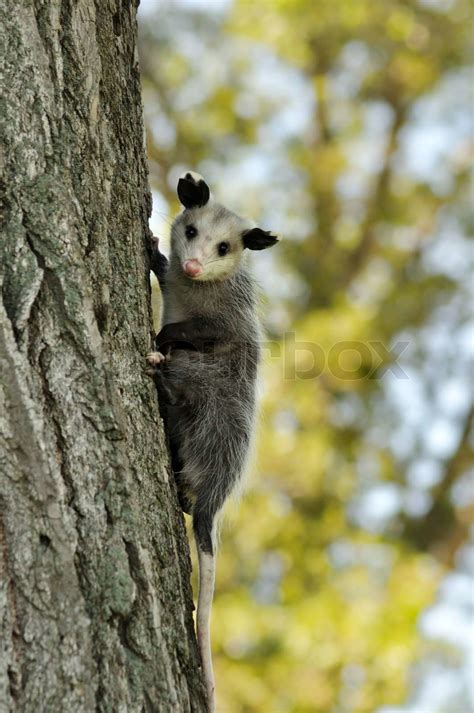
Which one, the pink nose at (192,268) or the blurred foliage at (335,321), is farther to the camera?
the blurred foliage at (335,321)

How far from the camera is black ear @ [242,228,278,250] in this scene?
3506 millimetres

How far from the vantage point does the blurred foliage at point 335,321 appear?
751 cm

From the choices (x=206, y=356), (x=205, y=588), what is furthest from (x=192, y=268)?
(x=205, y=588)

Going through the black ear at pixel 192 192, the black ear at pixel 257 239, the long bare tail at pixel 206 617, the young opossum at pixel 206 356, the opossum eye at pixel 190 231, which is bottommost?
the long bare tail at pixel 206 617

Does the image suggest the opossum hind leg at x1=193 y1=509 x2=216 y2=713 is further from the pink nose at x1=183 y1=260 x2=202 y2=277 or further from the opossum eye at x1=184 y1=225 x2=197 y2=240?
the opossum eye at x1=184 y1=225 x2=197 y2=240

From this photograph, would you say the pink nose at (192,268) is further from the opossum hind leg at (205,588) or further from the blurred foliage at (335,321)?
the blurred foliage at (335,321)

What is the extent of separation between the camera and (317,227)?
973cm

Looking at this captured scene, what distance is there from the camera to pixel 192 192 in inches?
140

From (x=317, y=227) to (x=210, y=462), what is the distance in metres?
7.18

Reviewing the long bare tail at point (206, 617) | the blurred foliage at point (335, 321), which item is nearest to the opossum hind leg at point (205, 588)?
the long bare tail at point (206, 617)

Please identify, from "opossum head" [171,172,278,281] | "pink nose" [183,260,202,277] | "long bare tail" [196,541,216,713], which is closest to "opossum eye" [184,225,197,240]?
"opossum head" [171,172,278,281]

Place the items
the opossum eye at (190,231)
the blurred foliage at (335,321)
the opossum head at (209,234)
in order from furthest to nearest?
the blurred foliage at (335,321) < the opossum eye at (190,231) < the opossum head at (209,234)

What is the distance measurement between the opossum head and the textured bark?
3.56 ft

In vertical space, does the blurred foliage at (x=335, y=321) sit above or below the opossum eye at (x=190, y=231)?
above
